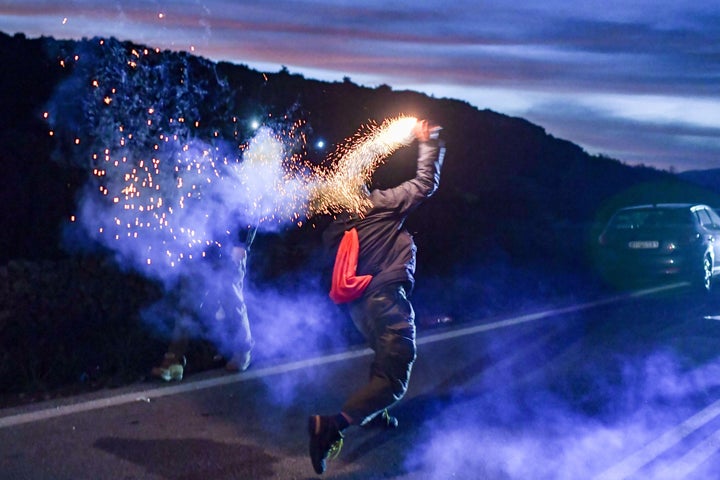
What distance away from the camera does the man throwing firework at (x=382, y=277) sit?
5.44 m

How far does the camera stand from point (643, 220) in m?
15.5

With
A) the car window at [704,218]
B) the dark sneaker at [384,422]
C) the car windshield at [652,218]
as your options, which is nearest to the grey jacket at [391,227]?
the dark sneaker at [384,422]

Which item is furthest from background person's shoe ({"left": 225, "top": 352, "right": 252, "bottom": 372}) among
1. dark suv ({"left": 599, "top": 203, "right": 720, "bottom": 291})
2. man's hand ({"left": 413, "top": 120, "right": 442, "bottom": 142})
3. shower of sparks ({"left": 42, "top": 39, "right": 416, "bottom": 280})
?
dark suv ({"left": 599, "top": 203, "right": 720, "bottom": 291})

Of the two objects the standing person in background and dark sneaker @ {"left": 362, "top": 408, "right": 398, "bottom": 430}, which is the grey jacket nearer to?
dark sneaker @ {"left": 362, "top": 408, "right": 398, "bottom": 430}

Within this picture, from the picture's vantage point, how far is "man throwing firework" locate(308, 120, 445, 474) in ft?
17.9

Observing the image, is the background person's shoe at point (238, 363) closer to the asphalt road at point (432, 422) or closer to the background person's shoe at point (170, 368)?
the asphalt road at point (432, 422)

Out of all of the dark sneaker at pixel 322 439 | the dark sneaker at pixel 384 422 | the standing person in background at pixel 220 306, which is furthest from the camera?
the standing person in background at pixel 220 306

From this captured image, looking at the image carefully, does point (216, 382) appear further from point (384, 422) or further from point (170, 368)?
point (384, 422)

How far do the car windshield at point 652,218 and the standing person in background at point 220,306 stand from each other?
31.5ft

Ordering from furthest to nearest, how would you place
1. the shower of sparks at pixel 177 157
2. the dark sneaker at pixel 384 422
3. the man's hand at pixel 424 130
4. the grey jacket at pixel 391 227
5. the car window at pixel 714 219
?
the car window at pixel 714 219 → the shower of sparks at pixel 177 157 → the dark sneaker at pixel 384 422 → the man's hand at pixel 424 130 → the grey jacket at pixel 391 227

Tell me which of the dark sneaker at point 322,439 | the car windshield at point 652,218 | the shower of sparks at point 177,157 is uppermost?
the shower of sparks at point 177,157

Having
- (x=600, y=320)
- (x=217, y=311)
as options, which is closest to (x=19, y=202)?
(x=217, y=311)

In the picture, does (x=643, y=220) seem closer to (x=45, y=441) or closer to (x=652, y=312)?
(x=652, y=312)

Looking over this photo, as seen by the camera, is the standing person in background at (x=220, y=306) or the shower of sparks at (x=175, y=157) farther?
the standing person in background at (x=220, y=306)
